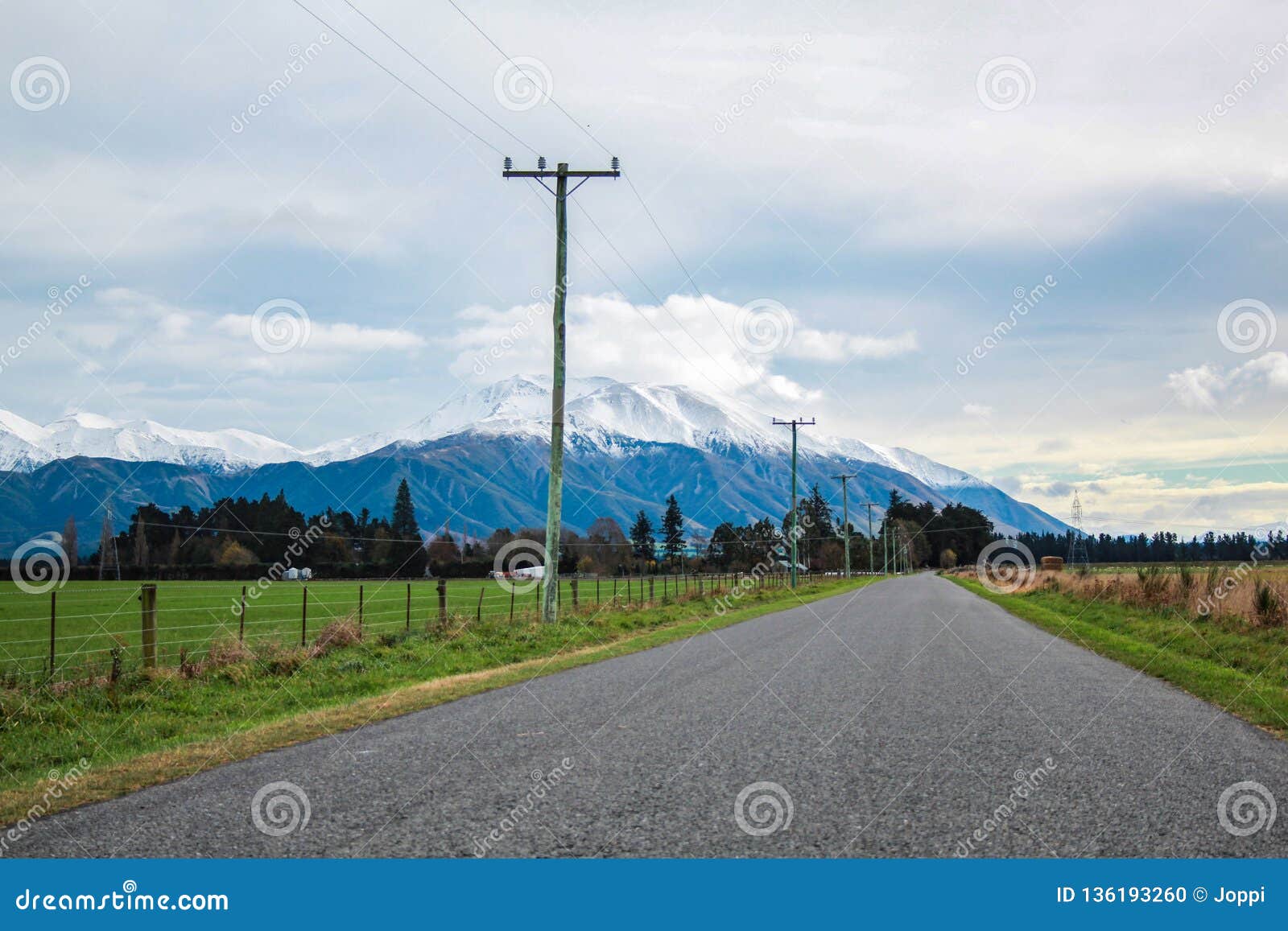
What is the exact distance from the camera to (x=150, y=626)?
Answer: 47.5 feet

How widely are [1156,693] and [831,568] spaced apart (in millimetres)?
155004

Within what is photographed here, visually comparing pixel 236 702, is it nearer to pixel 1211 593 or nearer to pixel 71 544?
pixel 1211 593

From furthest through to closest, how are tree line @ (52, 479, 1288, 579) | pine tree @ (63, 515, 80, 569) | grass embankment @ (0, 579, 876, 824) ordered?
pine tree @ (63, 515, 80, 569), tree line @ (52, 479, 1288, 579), grass embankment @ (0, 579, 876, 824)

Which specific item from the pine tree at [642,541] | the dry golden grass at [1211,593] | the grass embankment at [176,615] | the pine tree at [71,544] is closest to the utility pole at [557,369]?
the grass embankment at [176,615]

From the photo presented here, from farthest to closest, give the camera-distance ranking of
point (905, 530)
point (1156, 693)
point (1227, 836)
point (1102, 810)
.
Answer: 1. point (905, 530)
2. point (1156, 693)
3. point (1102, 810)
4. point (1227, 836)

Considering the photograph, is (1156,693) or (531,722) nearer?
(531,722)

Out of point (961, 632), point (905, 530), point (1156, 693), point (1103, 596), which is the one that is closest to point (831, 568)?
point (905, 530)

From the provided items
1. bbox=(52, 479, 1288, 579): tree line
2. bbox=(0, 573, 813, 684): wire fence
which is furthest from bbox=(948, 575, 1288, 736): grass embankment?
bbox=(0, 573, 813, 684): wire fence

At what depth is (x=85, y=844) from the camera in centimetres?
559

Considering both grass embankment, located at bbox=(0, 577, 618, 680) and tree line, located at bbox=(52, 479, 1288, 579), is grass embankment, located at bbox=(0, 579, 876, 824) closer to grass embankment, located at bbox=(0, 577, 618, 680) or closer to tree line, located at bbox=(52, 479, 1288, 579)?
grass embankment, located at bbox=(0, 577, 618, 680)

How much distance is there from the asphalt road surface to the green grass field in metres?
7.09

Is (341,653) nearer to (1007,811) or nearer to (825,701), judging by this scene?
(825,701)

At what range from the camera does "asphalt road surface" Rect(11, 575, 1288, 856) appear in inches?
213

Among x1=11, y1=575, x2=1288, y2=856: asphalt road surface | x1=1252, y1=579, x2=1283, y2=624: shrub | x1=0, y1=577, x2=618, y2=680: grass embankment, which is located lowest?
x1=0, y1=577, x2=618, y2=680: grass embankment
